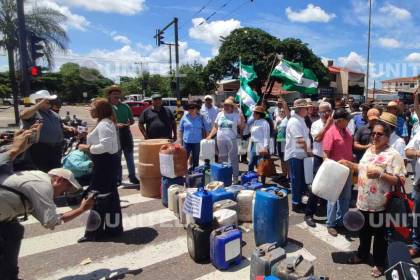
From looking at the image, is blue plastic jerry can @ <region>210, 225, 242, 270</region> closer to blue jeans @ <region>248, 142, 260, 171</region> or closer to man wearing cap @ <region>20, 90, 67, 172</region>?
man wearing cap @ <region>20, 90, 67, 172</region>

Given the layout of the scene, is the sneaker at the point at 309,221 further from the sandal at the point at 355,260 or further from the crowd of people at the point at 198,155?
the sandal at the point at 355,260

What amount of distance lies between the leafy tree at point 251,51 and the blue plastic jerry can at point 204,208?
3816 centimetres

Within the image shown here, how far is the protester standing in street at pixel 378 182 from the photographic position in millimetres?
3342

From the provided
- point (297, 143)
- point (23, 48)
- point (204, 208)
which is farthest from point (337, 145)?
point (23, 48)

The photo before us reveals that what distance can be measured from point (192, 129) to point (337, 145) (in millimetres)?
3261

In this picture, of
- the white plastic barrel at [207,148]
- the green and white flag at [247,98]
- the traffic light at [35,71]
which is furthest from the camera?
the traffic light at [35,71]

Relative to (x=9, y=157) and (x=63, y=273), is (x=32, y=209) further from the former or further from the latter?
(x=63, y=273)

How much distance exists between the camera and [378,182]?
341 cm

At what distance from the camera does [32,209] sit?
8.98ft

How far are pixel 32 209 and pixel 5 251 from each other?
24.5 inches

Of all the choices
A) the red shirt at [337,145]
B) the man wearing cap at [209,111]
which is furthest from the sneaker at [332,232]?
the man wearing cap at [209,111]

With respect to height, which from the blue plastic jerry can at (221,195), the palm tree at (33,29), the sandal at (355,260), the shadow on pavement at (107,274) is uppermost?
the palm tree at (33,29)

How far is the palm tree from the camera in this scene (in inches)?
797

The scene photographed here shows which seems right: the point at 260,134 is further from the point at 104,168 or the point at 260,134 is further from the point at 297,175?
the point at 104,168
